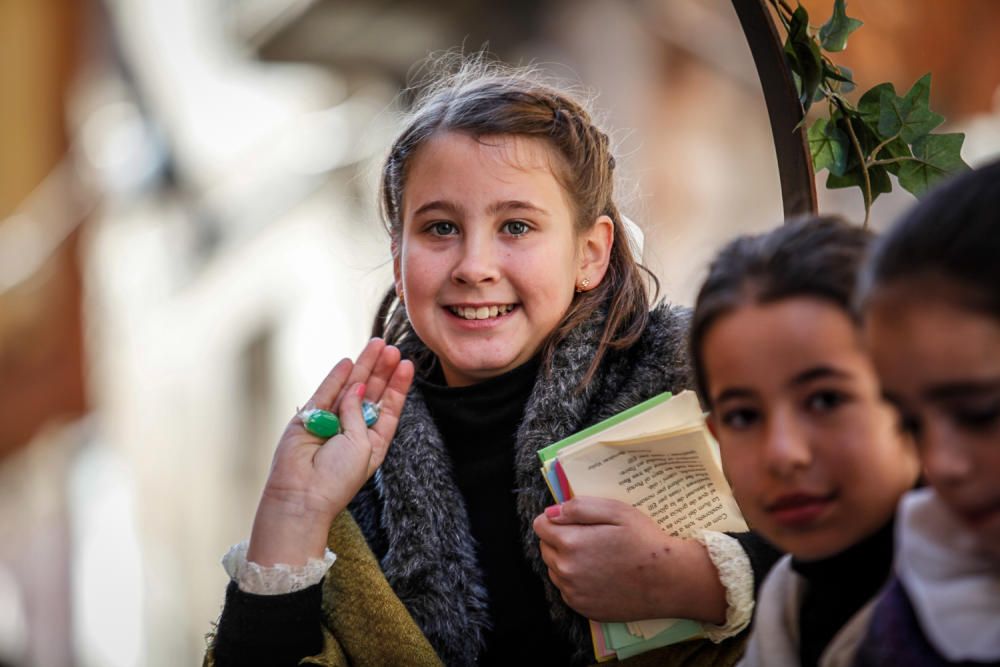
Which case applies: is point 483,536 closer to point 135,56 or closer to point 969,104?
point 969,104

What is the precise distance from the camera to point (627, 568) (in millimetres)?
1093

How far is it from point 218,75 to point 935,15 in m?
2.42

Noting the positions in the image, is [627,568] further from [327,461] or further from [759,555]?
[327,461]

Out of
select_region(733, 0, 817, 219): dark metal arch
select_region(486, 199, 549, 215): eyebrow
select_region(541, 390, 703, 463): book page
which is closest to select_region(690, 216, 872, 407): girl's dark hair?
select_region(541, 390, 703, 463): book page

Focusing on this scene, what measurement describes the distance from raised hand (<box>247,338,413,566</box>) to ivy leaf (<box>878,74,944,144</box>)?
597 millimetres

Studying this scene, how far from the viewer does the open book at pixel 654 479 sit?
3.65ft

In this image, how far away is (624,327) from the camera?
1.34 meters

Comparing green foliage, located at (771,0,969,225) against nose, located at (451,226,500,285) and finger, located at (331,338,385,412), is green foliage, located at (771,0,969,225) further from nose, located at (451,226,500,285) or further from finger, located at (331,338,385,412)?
finger, located at (331,338,385,412)

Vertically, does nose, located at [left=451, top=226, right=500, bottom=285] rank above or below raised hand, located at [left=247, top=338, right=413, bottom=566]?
above

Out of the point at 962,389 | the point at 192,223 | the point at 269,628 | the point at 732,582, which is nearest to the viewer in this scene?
the point at 962,389

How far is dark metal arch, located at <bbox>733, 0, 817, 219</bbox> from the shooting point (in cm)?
121

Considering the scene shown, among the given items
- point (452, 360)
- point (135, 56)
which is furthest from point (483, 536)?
point (135, 56)

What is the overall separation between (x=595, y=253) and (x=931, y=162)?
1.29ft

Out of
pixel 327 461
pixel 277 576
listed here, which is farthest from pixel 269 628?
pixel 327 461
